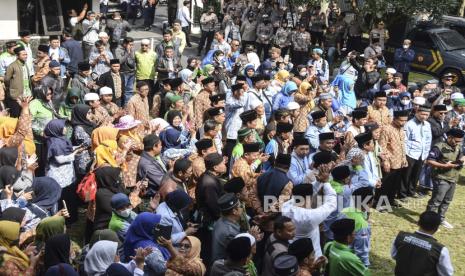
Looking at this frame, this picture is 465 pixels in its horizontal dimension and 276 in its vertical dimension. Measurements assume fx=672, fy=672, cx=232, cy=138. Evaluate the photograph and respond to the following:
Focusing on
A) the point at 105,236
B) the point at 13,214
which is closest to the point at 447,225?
the point at 105,236

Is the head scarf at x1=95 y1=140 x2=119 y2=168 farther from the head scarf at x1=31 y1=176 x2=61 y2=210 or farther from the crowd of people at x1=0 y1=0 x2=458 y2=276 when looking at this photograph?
the head scarf at x1=31 y1=176 x2=61 y2=210

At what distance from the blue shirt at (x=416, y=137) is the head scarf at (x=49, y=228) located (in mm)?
6039

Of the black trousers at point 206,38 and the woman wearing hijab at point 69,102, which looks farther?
the black trousers at point 206,38

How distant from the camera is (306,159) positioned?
849 centimetres

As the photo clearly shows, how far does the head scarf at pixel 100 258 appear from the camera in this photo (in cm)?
575

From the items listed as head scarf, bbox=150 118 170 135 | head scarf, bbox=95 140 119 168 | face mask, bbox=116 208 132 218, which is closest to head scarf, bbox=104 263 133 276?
face mask, bbox=116 208 132 218

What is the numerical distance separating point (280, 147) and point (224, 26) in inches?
387

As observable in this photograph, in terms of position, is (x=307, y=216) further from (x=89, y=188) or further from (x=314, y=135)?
(x=314, y=135)

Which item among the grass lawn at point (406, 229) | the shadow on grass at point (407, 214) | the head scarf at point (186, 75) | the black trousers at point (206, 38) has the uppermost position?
the head scarf at point (186, 75)

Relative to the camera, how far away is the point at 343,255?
5.80m

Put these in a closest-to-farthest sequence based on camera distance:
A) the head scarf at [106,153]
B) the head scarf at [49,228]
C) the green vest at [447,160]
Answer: the head scarf at [49,228]
the head scarf at [106,153]
the green vest at [447,160]

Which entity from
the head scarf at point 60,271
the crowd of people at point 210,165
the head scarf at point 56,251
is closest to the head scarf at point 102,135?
the crowd of people at point 210,165

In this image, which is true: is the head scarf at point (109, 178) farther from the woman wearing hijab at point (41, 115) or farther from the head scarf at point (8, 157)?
the woman wearing hijab at point (41, 115)

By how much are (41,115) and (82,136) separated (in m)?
0.84
